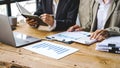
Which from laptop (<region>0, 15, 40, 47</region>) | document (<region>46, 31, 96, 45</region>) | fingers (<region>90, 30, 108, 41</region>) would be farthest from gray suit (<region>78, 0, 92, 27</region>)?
laptop (<region>0, 15, 40, 47</region>)

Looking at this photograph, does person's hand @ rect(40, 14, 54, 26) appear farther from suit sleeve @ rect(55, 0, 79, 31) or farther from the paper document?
the paper document

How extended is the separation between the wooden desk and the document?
10 cm

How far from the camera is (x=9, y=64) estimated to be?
3.69 ft

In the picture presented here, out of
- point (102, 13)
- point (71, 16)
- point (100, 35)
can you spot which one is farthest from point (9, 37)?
point (102, 13)

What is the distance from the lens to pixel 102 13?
1.97m

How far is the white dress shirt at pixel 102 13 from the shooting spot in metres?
1.92


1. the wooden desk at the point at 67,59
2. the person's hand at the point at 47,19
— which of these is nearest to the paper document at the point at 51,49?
the wooden desk at the point at 67,59

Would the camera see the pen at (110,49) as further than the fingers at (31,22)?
No

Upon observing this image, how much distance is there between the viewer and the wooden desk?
108cm

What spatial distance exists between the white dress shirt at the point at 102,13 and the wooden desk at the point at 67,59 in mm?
667

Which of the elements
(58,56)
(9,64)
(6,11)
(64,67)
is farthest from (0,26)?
(6,11)

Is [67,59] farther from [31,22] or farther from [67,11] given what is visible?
[67,11]

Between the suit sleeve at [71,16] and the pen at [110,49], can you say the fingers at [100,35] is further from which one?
the suit sleeve at [71,16]

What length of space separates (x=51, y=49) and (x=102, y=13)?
0.86 metres
